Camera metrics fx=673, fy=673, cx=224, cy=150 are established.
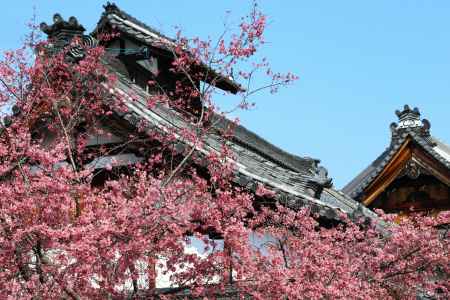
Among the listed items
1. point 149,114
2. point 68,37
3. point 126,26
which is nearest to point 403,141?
point 126,26

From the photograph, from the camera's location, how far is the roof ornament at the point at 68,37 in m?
11.3

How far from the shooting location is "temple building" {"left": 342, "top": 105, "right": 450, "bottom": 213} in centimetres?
1720

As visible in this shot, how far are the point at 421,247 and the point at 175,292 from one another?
358cm

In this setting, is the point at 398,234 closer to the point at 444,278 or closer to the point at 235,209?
the point at 444,278

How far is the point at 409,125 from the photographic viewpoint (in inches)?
707

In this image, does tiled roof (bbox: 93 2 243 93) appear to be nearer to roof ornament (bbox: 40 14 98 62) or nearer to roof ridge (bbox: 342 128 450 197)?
roof ornament (bbox: 40 14 98 62)

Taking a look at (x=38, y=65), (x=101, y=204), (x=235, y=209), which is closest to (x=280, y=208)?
(x=235, y=209)

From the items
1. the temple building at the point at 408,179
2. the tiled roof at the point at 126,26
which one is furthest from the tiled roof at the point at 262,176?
the temple building at the point at 408,179

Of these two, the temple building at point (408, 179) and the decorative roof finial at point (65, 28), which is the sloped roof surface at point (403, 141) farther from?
the decorative roof finial at point (65, 28)

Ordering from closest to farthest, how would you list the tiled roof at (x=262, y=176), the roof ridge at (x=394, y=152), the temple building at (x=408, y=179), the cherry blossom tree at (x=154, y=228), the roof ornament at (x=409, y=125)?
the cherry blossom tree at (x=154, y=228)
the tiled roof at (x=262, y=176)
the roof ridge at (x=394, y=152)
the temple building at (x=408, y=179)
the roof ornament at (x=409, y=125)

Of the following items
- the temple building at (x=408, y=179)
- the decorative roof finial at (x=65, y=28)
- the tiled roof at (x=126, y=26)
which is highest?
the tiled roof at (x=126, y=26)

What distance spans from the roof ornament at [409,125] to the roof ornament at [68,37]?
9.27 m

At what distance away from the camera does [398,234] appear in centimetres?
951

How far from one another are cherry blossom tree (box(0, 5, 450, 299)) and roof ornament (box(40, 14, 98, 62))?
160 millimetres
